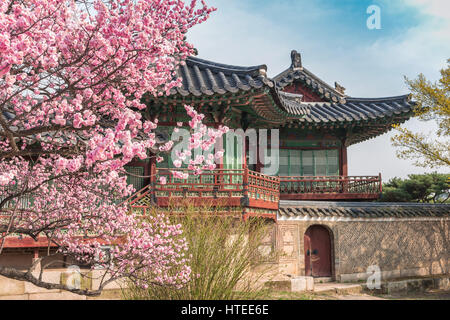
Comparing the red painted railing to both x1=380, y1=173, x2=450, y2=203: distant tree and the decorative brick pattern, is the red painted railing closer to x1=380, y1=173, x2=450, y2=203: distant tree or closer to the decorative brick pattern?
the decorative brick pattern

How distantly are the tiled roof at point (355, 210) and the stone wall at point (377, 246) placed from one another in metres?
0.23

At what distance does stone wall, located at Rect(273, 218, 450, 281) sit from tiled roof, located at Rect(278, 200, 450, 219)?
23 centimetres

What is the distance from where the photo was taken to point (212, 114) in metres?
11.9

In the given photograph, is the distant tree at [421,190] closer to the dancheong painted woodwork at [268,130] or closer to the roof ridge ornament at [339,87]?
the dancheong painted woodwork at [268,130]

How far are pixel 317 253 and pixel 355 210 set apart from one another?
6.94ft

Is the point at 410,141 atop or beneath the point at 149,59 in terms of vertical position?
atop

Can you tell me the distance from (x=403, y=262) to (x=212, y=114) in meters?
9.15

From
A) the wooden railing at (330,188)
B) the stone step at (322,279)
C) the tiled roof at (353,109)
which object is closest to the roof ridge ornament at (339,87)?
the tiled roof at (353,109)

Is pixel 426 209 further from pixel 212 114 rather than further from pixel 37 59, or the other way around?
pixel 37 59

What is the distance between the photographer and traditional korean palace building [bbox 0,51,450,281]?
10703mm

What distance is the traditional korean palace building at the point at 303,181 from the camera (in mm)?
10703

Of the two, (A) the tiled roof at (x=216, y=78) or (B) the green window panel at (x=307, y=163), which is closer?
(A) the tiled roof at (x=216, y=78)

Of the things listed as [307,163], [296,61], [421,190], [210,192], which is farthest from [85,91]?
[421,190]
